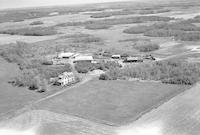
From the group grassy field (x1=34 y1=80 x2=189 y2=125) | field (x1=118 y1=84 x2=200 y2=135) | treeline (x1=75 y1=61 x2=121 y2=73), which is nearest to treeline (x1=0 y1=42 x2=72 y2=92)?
treeline (x1=75 y1=61 x2=121 y2=73)

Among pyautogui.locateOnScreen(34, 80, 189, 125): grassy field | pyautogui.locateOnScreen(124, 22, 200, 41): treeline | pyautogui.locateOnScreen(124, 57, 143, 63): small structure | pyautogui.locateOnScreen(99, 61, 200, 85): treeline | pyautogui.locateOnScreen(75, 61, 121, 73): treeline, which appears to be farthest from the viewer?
pyautogui.locateOnScreen(124, 22, 200, 41): treeline

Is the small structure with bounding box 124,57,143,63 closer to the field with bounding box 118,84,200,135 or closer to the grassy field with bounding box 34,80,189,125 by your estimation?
the grassy field with bounding box 34,80,189,125

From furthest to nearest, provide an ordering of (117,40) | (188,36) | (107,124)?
(117,40), (188,36), (107,124)

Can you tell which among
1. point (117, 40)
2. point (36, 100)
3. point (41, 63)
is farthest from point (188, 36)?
point (36, 100)

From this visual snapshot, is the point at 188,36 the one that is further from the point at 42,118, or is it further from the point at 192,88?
the point at 42,118

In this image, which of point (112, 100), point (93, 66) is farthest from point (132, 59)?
point (112, 100)

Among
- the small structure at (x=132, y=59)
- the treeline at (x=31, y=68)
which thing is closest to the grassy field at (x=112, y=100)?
the treeline at (x=31, y=68)
